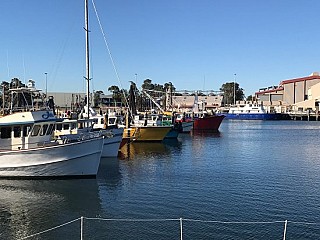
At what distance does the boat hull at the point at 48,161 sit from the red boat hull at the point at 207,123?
196 ft

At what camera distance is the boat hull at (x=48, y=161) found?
2592 cm

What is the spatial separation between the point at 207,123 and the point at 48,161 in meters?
64.0

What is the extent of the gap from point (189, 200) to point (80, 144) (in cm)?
889

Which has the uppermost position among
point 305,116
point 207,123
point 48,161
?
point 305,116

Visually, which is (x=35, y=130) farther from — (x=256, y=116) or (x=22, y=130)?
(x=256, y=116)

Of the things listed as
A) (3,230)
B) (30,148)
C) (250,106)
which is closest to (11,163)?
(30,148)

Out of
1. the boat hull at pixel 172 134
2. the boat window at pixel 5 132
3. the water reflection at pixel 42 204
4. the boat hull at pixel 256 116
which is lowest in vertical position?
the water reflection at pixel 42 204

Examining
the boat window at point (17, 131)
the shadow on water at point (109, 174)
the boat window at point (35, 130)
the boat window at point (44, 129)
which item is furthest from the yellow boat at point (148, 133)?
the boat window at point (17, 131)

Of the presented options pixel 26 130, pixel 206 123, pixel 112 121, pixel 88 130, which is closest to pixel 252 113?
pixel 206 123

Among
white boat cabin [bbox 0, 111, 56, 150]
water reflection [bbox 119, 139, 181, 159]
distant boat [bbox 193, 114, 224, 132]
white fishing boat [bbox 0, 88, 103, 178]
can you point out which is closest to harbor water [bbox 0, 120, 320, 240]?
white fishing boat [bbox 0, 88, 103, 178]

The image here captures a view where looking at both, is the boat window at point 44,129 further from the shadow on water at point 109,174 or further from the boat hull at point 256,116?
the boat hull at point 256,116

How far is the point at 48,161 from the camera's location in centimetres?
2631

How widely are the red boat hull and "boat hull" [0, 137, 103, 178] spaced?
59.8 metres

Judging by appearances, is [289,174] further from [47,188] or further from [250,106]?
[250,106]
